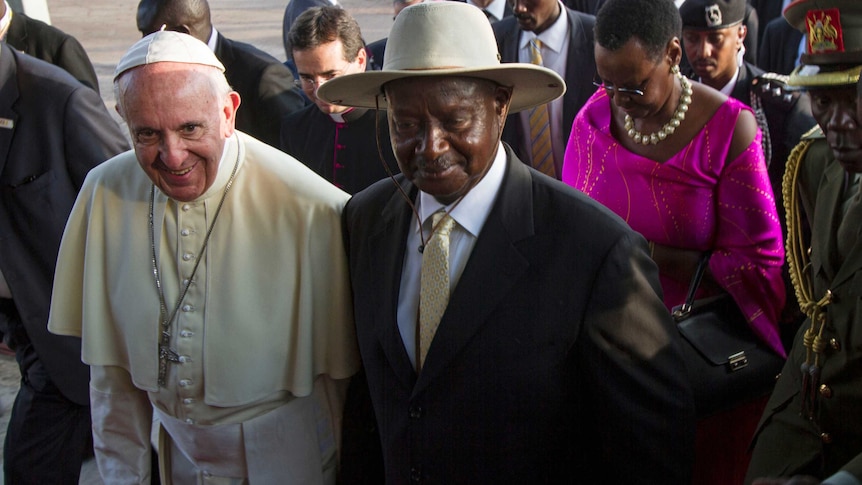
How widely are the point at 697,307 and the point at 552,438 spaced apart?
969mm

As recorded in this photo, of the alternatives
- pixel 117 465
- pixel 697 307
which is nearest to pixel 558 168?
pixel 697 307

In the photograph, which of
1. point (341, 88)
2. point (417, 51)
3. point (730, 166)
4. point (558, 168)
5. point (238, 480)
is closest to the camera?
point (417, 51)

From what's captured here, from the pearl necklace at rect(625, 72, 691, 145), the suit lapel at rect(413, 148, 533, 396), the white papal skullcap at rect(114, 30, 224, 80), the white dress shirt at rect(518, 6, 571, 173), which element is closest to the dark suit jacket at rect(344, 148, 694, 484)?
the suit lapel at rect(413, 148, 533, 396)

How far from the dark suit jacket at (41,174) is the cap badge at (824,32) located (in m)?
2.70

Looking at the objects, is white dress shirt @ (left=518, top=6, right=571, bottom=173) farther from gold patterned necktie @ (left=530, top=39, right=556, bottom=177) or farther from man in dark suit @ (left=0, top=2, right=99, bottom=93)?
man in dark suit @ (left=0, top=2, right=99, bottom=93)

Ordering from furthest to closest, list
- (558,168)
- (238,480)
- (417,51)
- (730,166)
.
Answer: (558,168), (730,166), (238,480), (417,51)

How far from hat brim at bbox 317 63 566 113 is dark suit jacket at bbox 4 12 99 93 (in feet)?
11.3

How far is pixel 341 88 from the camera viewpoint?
7.84 ft

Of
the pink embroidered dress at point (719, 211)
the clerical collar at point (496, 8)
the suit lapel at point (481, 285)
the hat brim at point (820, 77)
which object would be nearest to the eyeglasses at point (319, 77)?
the pink embroidered dress at point (719, 211)

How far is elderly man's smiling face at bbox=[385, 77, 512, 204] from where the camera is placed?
6.99ft

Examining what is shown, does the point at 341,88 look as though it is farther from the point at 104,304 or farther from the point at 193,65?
the point at 104,304

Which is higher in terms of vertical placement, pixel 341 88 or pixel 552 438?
pixel 341 88

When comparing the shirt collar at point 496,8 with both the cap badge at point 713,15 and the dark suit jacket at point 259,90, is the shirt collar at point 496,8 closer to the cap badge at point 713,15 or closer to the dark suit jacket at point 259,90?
the dark suit jacket at point 259,90

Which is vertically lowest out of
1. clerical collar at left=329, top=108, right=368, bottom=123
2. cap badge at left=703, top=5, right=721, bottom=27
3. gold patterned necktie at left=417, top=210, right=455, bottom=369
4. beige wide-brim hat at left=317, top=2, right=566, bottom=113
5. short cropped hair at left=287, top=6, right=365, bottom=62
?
clerical collar at left=329, top=108, right=368, bottom=123
